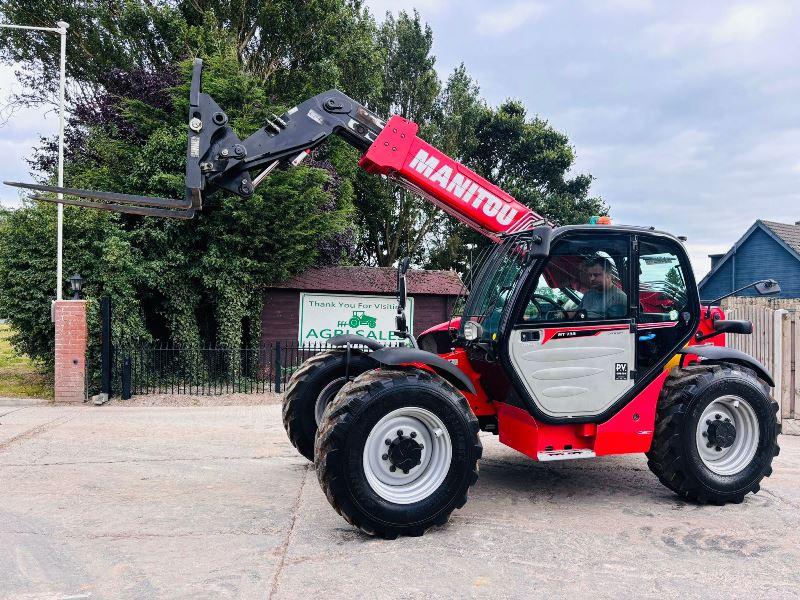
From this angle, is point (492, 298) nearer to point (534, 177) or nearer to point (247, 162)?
point (247, 162)

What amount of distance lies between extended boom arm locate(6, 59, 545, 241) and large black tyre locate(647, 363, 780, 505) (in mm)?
1990

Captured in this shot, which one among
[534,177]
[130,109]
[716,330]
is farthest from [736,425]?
[534,177]

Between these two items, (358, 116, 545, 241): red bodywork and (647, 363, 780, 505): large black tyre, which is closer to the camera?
(647, 363, 780, 505): large black tyre

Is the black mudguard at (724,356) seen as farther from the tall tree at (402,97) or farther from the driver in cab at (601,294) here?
the tall tree at (402,97)

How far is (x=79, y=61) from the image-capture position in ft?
63.5

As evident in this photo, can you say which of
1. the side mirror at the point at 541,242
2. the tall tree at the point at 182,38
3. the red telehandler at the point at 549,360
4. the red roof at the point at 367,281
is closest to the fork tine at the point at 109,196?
the red telehandler at the point at 549,360

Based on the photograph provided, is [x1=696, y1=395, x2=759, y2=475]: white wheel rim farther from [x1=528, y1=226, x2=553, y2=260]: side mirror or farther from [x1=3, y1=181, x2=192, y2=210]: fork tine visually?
[x1=3, y1=181, x2=192, y2=210]: fork tine

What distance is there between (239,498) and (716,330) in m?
4.55

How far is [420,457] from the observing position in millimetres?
4551

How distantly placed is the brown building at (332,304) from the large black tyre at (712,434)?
10296mm

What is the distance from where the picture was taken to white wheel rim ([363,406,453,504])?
A: 4477mm

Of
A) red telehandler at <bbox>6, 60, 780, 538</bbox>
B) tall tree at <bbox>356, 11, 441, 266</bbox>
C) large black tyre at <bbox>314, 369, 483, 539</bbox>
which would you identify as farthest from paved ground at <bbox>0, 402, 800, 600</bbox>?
tall tree at <bbox>356, 11, 441, 266</bbox>

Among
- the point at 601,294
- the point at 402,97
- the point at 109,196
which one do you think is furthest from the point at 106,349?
the point at 402,97

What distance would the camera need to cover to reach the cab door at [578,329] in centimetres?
498
